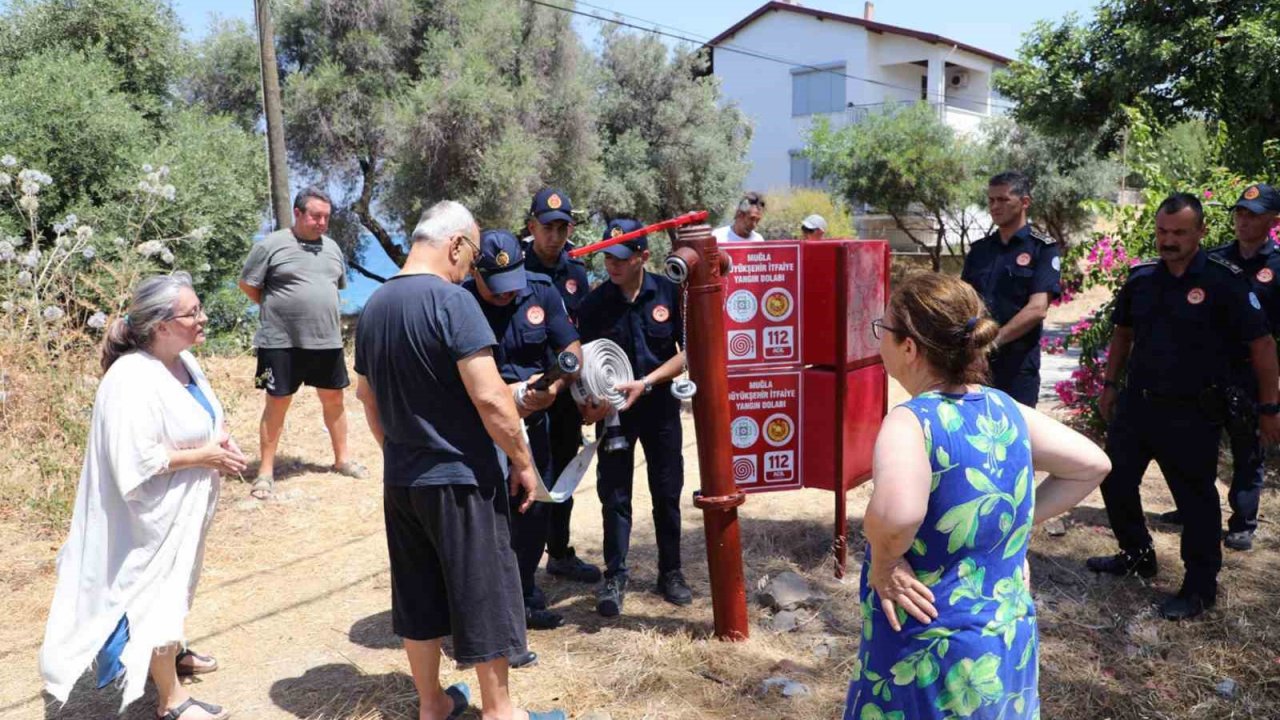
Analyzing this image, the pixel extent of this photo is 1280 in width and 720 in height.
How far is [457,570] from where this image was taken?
294 centimetres

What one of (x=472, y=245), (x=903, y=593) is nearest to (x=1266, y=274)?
(x=903, y=593)

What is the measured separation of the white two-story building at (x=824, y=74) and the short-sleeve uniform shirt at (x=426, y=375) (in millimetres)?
31352

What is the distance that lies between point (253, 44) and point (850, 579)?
1606cm

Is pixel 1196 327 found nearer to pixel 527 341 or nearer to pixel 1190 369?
pixel 1190 369

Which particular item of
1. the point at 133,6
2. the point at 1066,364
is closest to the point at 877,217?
the point at 1066,364

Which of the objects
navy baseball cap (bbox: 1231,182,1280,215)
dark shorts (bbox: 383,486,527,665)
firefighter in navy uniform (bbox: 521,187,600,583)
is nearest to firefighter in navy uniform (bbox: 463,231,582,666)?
firefighter in navy uniform (bbox: 521,187,600,583)

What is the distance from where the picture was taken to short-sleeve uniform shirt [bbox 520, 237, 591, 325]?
14.4ft

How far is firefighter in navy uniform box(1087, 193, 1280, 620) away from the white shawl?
4046mm

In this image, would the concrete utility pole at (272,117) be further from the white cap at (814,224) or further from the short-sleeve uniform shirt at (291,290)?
the white cap at (814,224)

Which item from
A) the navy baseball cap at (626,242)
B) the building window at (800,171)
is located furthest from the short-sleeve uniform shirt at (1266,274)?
the building window at (800,171)

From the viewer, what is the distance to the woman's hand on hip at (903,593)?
6.46ft

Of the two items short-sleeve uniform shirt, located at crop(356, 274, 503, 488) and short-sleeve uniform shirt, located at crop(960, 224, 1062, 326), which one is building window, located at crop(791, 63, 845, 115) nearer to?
short-sleeve uniform shirt, located at crop(960, 224, 1062, 326)

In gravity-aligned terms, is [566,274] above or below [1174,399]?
above

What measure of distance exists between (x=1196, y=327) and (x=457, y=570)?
3425mm
